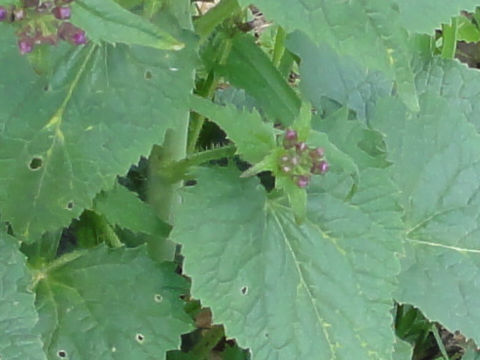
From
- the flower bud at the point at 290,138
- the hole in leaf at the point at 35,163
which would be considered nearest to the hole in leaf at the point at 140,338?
the hole in leaf at the point at 35,163

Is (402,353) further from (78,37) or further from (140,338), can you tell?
(78,37)

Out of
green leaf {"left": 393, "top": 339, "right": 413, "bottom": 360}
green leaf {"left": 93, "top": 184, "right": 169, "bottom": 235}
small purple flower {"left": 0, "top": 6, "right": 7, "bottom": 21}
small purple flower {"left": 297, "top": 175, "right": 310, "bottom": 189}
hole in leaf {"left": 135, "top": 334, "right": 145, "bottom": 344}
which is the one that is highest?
small purple flower {"left": 0, "top": 6, "right": 7, "bottom": 21}

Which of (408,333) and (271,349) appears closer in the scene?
(271,349)

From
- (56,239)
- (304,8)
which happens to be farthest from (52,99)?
(304,8)

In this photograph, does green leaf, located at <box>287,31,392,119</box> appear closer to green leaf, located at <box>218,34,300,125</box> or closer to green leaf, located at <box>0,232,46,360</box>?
green leaf, located at <box>218,34,300,125</box>

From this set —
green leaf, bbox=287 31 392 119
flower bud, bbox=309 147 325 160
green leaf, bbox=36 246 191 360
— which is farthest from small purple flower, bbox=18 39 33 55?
green leaf, bbox=287 31 392 119

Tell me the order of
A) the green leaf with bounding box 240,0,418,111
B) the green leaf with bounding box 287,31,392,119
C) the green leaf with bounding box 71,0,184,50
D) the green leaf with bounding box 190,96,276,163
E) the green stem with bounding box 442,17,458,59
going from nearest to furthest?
the green leaf with bounding box 71,0,184,50 < the green leaf with bounding box 240,0,418,111 < the green leaf with bounding box 190,96,276,163 < the green leaf with bounding box 287,31,392,119 < the green stem with bounding box 442,17,458,59

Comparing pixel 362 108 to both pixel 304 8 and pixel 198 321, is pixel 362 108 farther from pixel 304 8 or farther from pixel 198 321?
pixel 304 8

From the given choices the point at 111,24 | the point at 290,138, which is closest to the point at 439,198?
the point at 290,138
